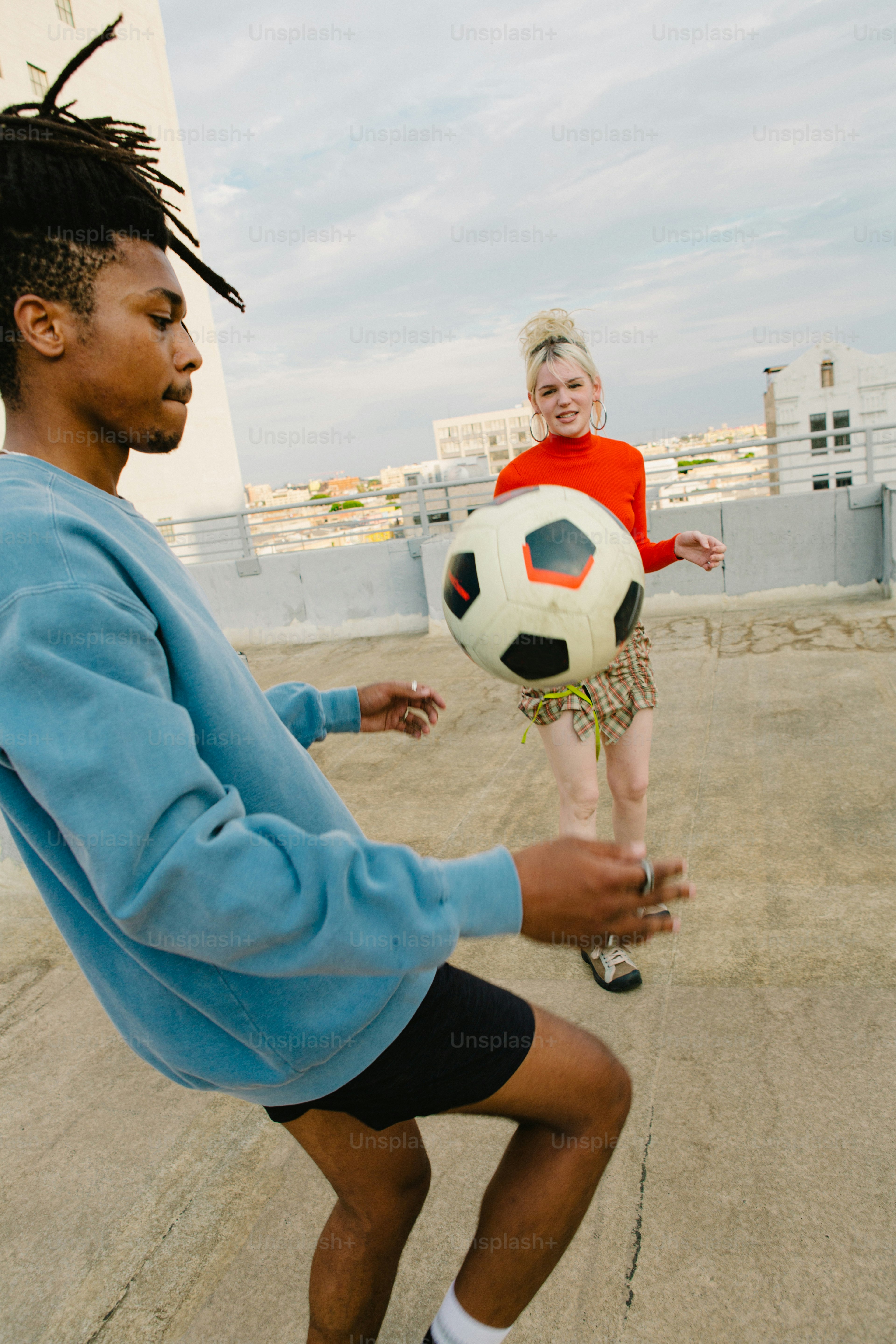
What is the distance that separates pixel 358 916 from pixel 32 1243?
1.79 metres

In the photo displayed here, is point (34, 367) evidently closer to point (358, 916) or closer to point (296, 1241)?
point (358, 916)

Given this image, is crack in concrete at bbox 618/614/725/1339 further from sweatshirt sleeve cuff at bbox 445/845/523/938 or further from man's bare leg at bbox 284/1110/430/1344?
sweatshirt sleeve cuff at bbox 445/845/523/938

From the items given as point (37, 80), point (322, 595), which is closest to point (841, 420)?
point (322, 595)

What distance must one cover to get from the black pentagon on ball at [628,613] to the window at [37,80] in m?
25.1

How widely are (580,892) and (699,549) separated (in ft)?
6.07

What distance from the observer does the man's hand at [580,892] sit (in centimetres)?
98

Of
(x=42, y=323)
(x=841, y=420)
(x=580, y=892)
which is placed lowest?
(x=580, y=892)

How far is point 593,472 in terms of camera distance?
2578 millimetres

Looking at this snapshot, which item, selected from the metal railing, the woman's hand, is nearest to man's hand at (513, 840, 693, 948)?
the woman's hand

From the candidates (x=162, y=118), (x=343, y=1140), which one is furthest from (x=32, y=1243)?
(x=162, y=118)

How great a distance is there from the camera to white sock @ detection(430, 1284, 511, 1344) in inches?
49.0

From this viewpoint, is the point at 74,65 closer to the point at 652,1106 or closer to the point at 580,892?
the point at 580,892

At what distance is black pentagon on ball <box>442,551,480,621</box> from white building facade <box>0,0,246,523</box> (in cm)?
1834

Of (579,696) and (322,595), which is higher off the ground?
(579,696)
